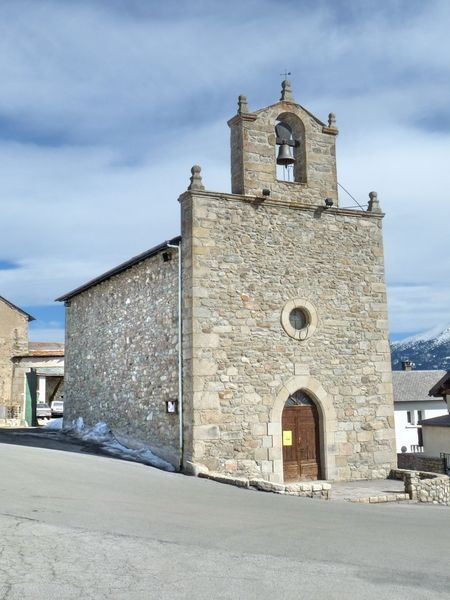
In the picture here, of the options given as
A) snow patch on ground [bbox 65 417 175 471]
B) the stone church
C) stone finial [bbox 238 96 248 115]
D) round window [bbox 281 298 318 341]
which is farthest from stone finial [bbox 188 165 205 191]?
snow patch on ground [bbox 65 417 175 471]

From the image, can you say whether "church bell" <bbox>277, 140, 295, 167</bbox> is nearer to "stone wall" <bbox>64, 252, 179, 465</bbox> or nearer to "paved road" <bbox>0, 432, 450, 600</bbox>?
"stone wall" <bbox>64, 252, 179, 465</bbox>

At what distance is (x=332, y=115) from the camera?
1538cm

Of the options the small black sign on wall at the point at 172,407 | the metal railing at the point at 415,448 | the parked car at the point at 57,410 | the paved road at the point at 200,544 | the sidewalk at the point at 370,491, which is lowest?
the metal railing at the point at 415,448

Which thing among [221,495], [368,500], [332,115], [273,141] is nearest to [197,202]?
[273,141]

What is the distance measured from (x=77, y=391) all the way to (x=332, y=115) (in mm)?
11214

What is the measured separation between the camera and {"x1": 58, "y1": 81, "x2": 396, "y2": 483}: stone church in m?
13.1

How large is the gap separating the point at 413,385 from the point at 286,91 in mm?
34554

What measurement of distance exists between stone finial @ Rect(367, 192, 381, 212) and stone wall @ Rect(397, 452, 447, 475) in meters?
7.89

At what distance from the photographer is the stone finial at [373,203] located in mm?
15562

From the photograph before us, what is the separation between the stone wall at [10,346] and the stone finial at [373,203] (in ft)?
61.5

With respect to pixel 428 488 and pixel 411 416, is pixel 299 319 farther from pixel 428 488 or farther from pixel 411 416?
pixel 411 416

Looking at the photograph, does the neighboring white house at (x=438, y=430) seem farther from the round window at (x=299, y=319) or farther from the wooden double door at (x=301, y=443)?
the round window at (x=299, y=319)

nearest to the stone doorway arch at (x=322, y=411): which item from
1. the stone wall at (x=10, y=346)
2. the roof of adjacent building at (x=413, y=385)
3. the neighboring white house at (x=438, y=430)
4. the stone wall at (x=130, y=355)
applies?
the stone wall at (x=130, y=355)

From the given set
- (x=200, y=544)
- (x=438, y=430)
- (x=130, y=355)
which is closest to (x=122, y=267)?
(x=130, y=355)
